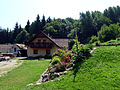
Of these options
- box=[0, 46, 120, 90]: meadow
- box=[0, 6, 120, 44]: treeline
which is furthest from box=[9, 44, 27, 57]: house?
box=[0, 46, 120, 90]: meadow

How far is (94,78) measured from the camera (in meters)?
5.61

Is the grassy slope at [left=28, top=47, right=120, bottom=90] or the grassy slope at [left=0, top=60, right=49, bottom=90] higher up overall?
the grassy slope at [left=28, top=47, right=120, bottom=90]

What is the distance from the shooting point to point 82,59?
799 cm

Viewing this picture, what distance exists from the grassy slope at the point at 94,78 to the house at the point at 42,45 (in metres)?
20.8

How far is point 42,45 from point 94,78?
23856 mm

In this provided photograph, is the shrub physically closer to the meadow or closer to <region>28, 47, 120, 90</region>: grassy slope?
the meadow

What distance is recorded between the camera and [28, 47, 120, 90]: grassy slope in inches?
197

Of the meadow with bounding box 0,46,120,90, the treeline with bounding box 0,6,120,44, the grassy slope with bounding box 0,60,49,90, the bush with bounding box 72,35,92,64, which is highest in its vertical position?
the treeline with bounding box 0,6,120,44

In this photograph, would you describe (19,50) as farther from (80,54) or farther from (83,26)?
(83,26)

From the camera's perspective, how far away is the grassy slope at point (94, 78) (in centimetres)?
499

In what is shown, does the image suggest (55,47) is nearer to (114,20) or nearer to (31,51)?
(31,51)

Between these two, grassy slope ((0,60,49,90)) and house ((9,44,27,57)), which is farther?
house ((9,44,27,57))

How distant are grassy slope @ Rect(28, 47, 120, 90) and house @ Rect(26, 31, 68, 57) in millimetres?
20847

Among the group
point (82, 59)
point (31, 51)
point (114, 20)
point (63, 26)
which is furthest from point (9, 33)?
point (82, 59)
